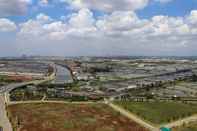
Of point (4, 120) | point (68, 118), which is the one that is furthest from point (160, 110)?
point (4, 120)

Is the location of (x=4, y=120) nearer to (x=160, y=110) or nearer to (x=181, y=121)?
(x=181, y=121)

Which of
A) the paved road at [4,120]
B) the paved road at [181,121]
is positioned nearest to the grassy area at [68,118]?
the paved road at [4,120]

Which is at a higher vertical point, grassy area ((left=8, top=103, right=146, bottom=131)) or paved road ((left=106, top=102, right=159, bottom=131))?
grassy area ((left=8, top=103, right=146, bottom=131))

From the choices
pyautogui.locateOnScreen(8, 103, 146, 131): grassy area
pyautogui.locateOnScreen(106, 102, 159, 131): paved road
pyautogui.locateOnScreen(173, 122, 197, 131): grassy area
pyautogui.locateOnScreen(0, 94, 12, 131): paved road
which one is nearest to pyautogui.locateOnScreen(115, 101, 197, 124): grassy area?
pyautogui.locateOnScreen(106, 102, 159, 131): paved road

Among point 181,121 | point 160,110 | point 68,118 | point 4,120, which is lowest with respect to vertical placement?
point 181,121

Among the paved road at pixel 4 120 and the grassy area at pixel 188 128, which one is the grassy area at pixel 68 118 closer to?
the paved road at pixel 4 120

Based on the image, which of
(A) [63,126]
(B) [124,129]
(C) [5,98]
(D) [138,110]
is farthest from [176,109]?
(C) [5,98]

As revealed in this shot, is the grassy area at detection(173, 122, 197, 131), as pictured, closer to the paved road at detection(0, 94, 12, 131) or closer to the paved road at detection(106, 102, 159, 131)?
the paved road at detection(106, 102, 159, 131)
